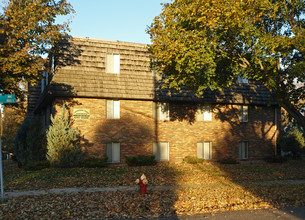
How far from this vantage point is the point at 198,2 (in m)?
13.5

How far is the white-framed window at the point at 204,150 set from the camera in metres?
22.2

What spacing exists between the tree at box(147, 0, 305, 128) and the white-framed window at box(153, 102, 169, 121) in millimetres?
5115

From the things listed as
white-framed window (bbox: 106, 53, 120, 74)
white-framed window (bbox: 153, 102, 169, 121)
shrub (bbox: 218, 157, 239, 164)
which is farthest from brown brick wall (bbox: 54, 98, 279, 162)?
white-framed window (bbox: 106, 53, 120, 74)

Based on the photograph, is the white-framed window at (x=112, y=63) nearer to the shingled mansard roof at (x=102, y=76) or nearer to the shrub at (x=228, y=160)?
the shingled mansard roof at (x=102, y=76)

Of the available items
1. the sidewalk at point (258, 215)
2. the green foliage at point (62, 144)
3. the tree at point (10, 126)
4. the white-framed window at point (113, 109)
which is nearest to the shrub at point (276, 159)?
the white-framed window at point (113, 109)

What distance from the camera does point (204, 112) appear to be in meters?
22.5

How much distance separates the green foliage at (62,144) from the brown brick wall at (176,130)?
0.95 m

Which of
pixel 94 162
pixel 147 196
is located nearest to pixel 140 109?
pixel 94 162

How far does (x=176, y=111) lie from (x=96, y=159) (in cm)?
664

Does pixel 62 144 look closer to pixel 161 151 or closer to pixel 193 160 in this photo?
pixel 161 151

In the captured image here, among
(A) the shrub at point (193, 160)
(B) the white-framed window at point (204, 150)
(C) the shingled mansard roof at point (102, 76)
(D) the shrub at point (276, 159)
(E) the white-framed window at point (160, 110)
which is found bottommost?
(D) the shrub at point (276, 159)

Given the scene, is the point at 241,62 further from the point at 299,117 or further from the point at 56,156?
the point at 56,156

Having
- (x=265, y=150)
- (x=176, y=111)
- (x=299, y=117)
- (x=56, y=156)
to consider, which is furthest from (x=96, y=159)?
(x=265, y=150)

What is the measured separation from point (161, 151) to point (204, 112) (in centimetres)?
445
